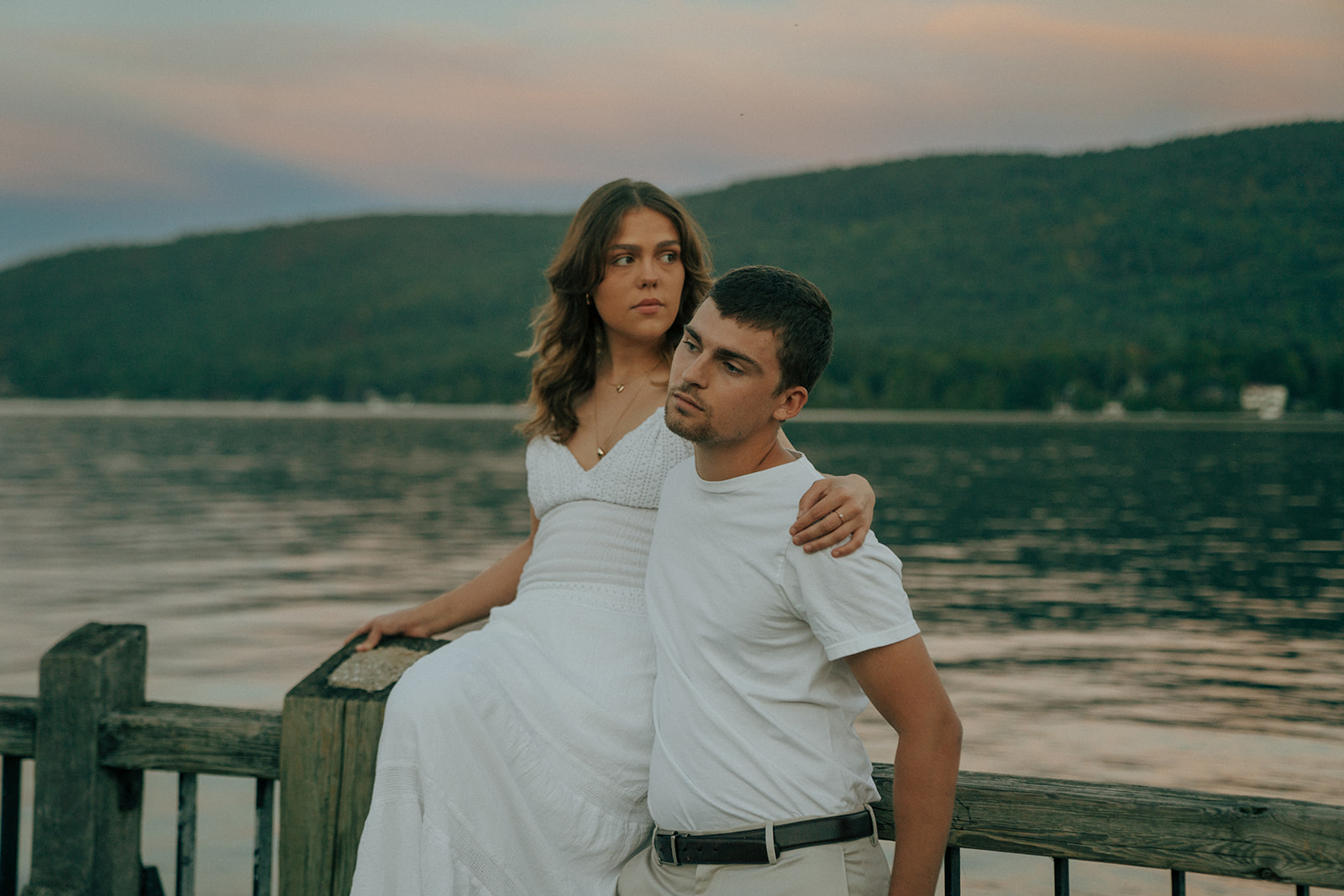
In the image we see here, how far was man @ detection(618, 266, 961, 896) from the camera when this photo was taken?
6.43ft

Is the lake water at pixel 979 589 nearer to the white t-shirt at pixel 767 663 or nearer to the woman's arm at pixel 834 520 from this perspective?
the white t-shirt at pixel 767 663

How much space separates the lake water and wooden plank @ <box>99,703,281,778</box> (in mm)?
3800

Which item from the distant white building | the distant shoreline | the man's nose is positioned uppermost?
the man's nose

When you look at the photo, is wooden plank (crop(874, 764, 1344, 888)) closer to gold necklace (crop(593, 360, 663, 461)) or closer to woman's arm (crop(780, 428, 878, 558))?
woman's arm (crop(780, 428, 878, 558))

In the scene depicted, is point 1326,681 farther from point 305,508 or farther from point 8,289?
point 8,289

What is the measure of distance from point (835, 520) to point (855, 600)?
0.45 feet

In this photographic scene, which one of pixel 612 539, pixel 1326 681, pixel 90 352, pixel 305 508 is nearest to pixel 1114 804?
pixel 612 539

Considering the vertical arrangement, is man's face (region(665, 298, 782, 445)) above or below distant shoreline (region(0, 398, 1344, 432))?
above

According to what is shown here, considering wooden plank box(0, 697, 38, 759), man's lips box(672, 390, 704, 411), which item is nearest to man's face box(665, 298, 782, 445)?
man's lips box(672, 390, 704, 411)

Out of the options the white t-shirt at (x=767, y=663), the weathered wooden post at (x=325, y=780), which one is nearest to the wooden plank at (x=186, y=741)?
the weathered wooden post at (x=325, y=780)

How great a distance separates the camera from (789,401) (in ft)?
7.16

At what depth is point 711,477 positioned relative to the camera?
7.22 feet

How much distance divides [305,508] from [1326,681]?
20.9 metres

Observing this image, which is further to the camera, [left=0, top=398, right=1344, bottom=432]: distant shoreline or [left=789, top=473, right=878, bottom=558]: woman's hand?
[left=0, top=398, right=1344, bottom=432]: distant shoreline
